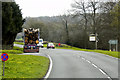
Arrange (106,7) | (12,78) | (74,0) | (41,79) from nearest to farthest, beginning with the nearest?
(12,78) < (41,79) < (106,7) < (74,0)

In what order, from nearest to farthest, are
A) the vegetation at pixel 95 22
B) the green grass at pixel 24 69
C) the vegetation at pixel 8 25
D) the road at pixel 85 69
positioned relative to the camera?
the green grass at pixel 24 69
the road at pixel 85 69
the vegetation at pixel 8 25
the vegetation at pixel 95 22

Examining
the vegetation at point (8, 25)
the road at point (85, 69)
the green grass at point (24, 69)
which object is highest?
the vegetation at point (8, 25)

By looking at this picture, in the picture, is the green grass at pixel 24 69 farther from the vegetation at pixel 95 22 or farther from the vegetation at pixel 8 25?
the vegetation at pixel 95 22

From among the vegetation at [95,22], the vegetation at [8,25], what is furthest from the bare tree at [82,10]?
the vegetation at [8,25]

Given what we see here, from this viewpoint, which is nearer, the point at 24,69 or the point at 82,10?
the point at 24,69

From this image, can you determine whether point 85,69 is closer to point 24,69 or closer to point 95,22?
point 24,69

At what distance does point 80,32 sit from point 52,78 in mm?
47583

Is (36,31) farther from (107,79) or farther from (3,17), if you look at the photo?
(107,79)

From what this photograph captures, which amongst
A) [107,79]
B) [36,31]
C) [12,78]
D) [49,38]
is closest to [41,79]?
[12,78]

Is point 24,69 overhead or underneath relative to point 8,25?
underneath

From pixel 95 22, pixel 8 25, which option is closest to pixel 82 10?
pixel 95 22

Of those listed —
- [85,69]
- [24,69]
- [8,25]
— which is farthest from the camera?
[8,25]

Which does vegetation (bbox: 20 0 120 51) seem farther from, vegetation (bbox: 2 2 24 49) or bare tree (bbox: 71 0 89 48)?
vegetation (bbox: 2 2 24 49)

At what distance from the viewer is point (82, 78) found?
10.5m
